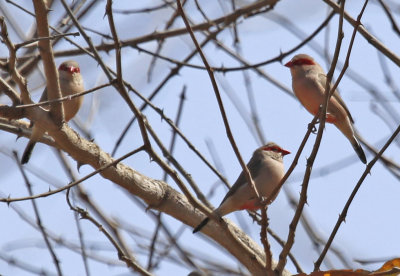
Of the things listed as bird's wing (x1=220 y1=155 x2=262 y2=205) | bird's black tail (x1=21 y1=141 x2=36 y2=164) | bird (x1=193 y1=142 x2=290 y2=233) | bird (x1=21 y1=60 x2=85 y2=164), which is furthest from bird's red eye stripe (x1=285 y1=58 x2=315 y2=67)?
bird's black tail (x1=21 y1=141 x2=36 y2=164)

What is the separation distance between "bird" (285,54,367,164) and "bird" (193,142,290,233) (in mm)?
450

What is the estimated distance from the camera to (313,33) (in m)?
4.90

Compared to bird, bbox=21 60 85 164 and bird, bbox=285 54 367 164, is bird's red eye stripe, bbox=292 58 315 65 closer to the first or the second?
bird, bbox=285 54 367 164

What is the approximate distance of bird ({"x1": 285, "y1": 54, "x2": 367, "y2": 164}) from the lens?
5.07 m

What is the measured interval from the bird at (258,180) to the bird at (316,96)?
450mm

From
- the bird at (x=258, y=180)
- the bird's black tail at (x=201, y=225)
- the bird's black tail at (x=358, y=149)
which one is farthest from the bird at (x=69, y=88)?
the bird's black tail at (x=358, y=149)

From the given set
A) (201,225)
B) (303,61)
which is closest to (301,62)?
(303,61)

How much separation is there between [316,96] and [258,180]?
0.83 meters

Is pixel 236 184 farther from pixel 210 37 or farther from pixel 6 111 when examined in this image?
pixel 6 111

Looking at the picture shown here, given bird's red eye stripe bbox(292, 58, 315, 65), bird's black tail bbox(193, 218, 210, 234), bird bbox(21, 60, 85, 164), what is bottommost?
bird's black tail bbox(193, 218, 210, 234)

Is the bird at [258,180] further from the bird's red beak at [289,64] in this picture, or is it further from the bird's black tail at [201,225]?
the bird's red beak at [289,64]

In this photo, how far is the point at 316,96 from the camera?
16.6 feet

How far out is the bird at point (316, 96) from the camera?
5.07 metres

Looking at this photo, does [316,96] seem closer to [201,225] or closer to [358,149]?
[358,149]
